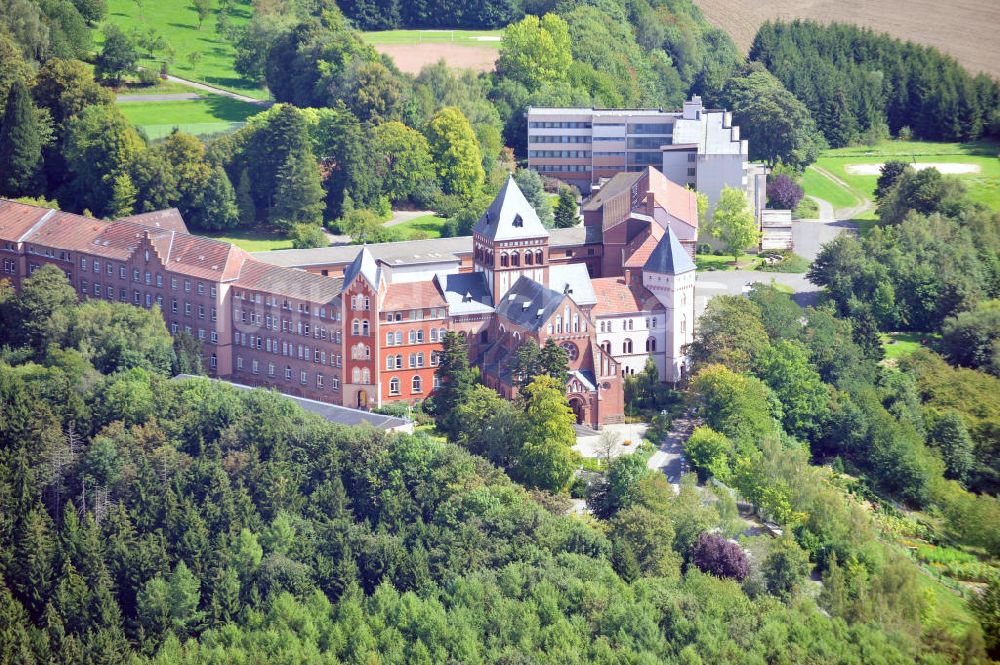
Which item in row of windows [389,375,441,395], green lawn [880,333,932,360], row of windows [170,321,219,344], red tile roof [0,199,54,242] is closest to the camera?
row of windows [389,375,441,395]

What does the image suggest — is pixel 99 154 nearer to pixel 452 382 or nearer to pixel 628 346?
pixel 452 382

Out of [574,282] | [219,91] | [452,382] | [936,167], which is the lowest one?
[452,382]

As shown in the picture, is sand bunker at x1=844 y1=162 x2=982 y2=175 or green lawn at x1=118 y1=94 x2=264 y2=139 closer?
green lawn at x1=118 y1=94 x2=264 y2=139

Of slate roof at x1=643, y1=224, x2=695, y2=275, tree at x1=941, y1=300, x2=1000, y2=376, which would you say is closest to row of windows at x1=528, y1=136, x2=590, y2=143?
tree at x1=941, y1=300, x2=1000, y2=376

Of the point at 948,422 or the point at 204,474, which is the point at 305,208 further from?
the point at 948,422

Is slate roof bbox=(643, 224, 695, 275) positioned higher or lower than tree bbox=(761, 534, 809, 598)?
higher

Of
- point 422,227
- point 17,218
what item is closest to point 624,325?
point 422,227

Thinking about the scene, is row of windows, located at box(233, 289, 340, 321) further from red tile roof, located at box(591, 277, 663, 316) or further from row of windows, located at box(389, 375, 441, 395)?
red tile roof, located at box(591, 277, 663, 316)
